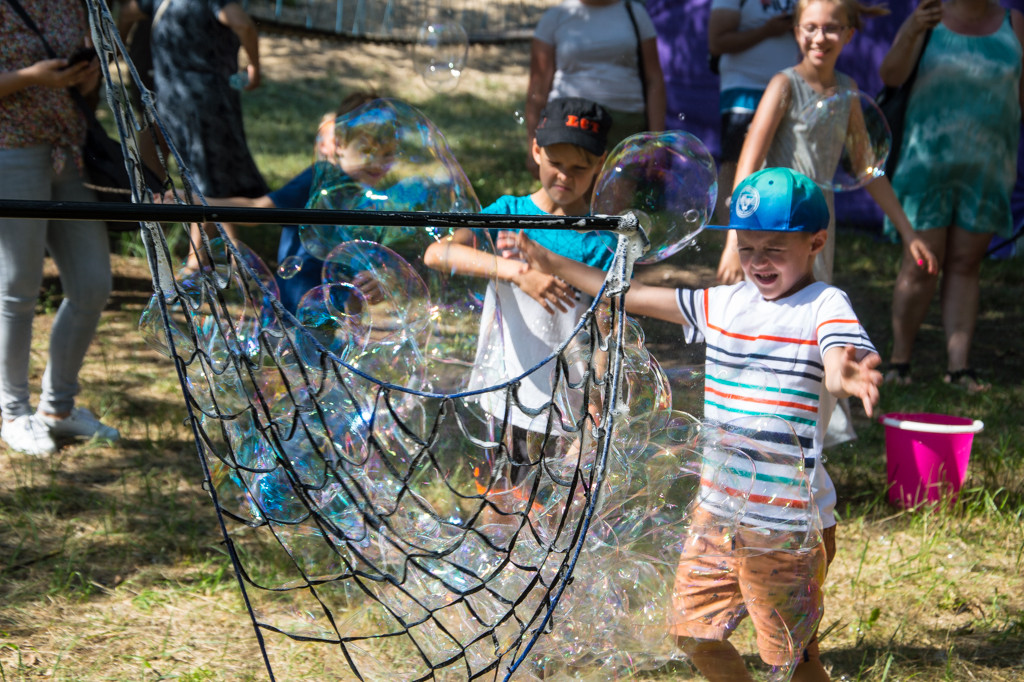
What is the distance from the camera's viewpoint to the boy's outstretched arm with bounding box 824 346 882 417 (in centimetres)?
191

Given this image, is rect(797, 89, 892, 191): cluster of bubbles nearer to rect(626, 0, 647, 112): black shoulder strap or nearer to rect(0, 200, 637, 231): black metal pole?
rect(626, 0, 647, 112): black shoulder strap

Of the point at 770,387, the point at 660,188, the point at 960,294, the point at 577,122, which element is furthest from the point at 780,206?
the point at 960,294

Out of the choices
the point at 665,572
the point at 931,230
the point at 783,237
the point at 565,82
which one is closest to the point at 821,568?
the point at 665,572

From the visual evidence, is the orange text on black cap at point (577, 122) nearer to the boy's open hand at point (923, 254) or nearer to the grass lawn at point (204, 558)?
the grass lawn at point (204, 558)

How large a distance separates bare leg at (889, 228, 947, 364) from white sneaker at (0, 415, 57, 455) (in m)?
3.71

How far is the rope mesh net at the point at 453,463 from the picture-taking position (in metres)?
1.77

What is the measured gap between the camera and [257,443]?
2311mm

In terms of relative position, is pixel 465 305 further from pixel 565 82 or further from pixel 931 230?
pixel 931 230

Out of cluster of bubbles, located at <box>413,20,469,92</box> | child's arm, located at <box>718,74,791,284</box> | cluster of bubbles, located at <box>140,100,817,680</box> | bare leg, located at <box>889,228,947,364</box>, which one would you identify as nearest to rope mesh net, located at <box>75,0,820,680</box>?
cluster of bubbles, located at <box>140,100,817,680</box>

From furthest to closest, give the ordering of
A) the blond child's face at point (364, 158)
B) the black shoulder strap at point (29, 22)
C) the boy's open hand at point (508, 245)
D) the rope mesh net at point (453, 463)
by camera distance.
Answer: the black shoulder strap at point (29, 22) → the blond child's face at point (364, 158) → the boy's open hand at point (508, 245) → the rope mesh net at point (453, 463)

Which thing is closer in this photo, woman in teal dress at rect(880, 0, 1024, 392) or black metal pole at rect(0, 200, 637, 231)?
black metal pole at rect(0, 200, 637, 231)

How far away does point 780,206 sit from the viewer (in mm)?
2193

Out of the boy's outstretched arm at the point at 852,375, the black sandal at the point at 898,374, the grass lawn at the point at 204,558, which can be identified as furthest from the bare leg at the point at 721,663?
the black sandal at the point at 898,374

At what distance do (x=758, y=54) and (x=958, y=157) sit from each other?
119cm
